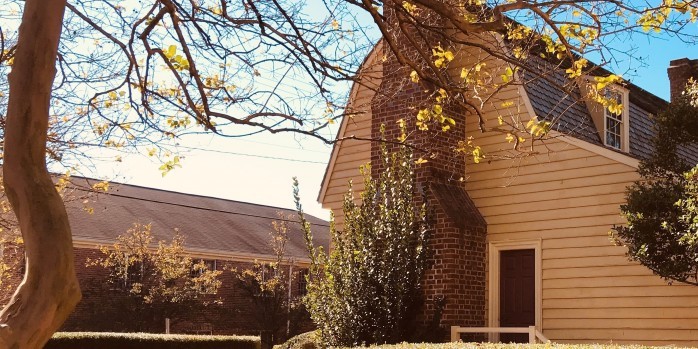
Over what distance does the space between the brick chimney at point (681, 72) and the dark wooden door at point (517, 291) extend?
Answer: 7.03 m

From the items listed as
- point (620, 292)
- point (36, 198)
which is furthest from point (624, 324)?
point (36, 198)

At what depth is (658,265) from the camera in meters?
12.1

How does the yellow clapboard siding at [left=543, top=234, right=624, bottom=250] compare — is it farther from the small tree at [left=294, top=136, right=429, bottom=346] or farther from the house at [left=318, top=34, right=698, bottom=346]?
the small tree at [left=294, top=136, right=429, bottom=346]

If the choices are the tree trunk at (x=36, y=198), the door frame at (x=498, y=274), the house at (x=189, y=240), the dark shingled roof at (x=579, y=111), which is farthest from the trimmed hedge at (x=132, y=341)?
the tree trunk at (x=36, y=198)

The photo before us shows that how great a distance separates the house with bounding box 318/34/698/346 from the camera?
13430mm

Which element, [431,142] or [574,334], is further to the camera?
[431,142]

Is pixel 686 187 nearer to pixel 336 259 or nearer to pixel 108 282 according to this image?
pixel 336 259

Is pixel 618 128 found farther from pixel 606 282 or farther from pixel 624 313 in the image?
pixel 624 313

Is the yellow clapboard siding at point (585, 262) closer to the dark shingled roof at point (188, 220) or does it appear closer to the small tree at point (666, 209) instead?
the small tree at point (666, 209)

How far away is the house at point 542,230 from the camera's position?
13430mm

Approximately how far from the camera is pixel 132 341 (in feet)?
68.2

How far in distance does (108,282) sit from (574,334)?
16910mm

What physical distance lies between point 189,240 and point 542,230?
711 inches

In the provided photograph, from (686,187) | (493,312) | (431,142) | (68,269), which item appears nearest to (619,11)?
(686,187)
